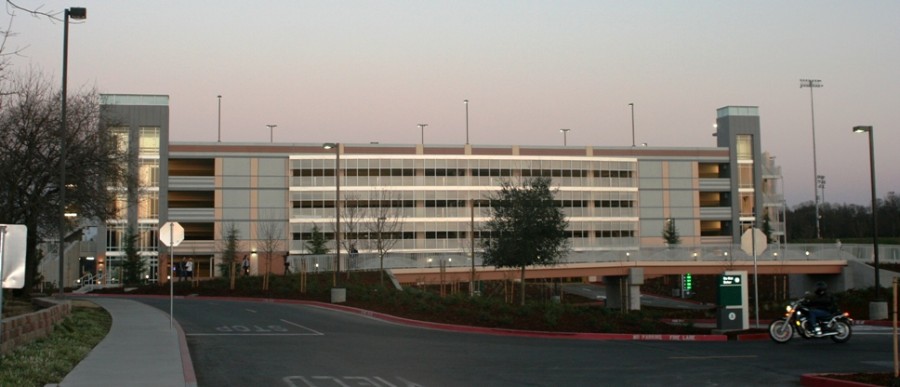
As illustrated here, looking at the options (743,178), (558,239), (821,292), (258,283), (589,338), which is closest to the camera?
(821,292)

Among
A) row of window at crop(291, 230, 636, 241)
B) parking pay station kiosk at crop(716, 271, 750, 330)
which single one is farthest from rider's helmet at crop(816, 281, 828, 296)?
row of window at crop(291, 230, 636, 241)

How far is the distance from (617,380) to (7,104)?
2312 cm

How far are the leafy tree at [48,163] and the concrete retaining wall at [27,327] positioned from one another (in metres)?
10.2

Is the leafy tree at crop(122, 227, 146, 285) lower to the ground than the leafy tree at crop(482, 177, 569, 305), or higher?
lower

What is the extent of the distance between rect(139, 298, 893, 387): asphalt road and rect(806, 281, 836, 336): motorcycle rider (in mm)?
638

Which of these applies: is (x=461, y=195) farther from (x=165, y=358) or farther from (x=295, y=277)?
(x=165, y=358)

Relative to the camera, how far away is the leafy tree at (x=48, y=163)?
3222 cm

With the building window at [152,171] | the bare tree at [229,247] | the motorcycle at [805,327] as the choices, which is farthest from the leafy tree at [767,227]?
the motorcycle at [805,327]

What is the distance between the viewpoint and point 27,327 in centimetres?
1834

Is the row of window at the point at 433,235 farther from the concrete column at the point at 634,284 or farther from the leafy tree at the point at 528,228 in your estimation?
the leafy tree at the point at 528,228

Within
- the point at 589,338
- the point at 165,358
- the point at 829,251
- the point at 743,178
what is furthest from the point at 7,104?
the point at 743,178

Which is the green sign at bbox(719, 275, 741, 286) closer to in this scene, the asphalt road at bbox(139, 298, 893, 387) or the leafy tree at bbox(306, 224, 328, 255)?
the asphalt road at bbox(139, 298, 893, 387)

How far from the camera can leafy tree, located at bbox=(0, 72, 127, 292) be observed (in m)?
32.2

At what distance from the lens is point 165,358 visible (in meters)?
17.4
